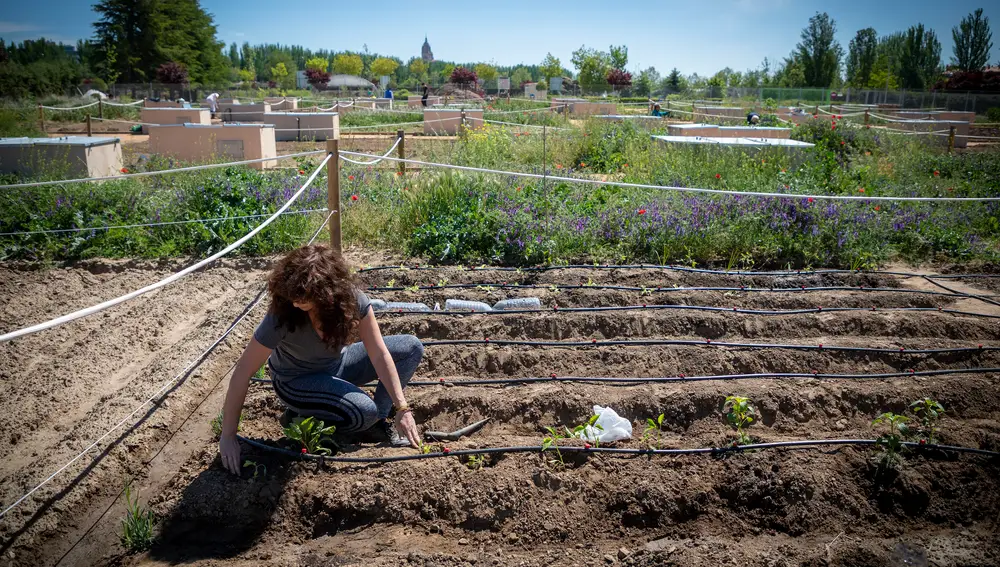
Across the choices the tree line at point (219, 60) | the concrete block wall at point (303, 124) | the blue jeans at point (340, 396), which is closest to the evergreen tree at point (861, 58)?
the tree line at point (219, 60)

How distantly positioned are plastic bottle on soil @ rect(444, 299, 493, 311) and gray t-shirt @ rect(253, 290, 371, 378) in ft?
6.20

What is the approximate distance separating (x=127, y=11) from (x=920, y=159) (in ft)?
164

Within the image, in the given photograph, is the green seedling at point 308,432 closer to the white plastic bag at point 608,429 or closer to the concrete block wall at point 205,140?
the white plastic bag at point 608,429

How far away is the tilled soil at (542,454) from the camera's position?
2.90 m

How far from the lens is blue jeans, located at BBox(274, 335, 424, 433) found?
10.8 feet

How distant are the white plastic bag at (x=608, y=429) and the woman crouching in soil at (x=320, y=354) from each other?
93 cm

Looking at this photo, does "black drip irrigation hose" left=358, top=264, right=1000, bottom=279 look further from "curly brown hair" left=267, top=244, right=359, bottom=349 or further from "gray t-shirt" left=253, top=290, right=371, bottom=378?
"curly brown hair" left=267, top=244, right=359, bottom=349

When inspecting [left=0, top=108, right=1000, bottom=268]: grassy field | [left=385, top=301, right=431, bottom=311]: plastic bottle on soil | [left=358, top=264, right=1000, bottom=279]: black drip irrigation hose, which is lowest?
[left=385, top=301, right=431, bottom=311]: plastic bottle on soil

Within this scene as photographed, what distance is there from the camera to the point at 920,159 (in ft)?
38.4

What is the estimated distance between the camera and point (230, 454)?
314 centimetres

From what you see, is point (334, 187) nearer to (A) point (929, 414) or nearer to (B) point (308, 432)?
(B) point (308, 432)

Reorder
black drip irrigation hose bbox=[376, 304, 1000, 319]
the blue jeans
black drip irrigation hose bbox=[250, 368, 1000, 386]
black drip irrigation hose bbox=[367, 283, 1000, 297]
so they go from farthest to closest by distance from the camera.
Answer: black drip irrigation hose bbox=[367, 283, 1000, 297]
black drip irrigation hose bbox=[376, 304, 1000, 319]
black drip irrigation hose bbox=[250, 368, 1000, 386]
the blue jeans

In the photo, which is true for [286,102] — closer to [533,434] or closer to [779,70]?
[533,434]

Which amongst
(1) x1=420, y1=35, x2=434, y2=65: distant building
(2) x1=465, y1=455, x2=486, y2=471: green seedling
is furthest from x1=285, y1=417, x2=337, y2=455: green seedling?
(1) x1=420, y1=35, x2=434, y2=65: distant building
